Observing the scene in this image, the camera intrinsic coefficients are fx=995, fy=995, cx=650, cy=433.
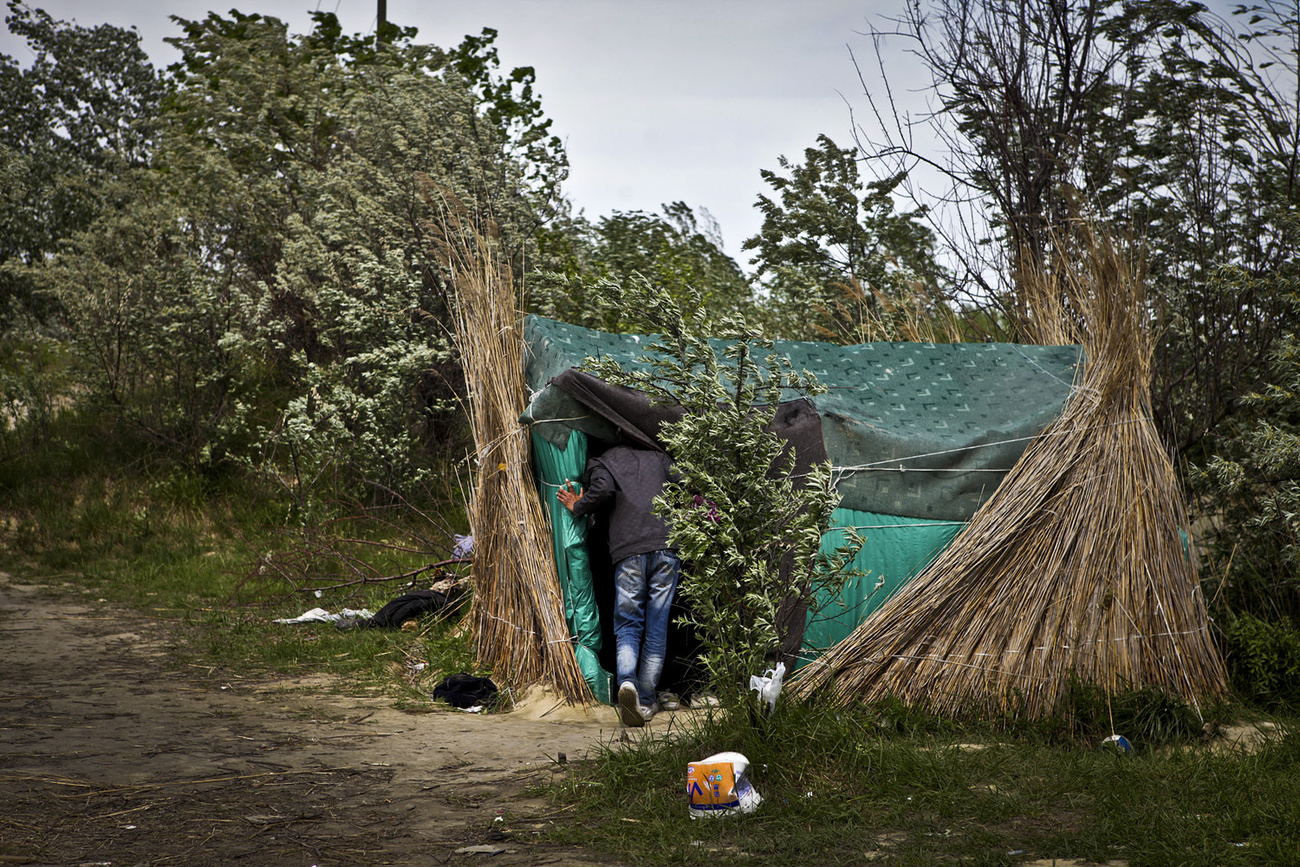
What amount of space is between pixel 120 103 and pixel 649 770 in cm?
1969

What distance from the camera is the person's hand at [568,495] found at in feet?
17.9

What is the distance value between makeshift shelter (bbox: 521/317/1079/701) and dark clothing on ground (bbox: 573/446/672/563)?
0.21m

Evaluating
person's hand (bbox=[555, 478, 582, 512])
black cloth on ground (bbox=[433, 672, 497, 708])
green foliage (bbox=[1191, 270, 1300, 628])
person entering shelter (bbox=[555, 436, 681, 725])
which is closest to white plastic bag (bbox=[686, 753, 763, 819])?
person entering shelter (bbox=[555, 436, 681, 725])

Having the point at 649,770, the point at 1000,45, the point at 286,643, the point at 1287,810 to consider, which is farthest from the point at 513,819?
the point at 1000,45

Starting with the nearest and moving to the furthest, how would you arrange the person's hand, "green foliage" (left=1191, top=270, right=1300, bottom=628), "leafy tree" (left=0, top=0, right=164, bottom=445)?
the person's hand < "green foliage" (left=1191, top=270, right=1300, bottom=628) < "leafy tree" (left=0, top=0, right=164, bottom=445)

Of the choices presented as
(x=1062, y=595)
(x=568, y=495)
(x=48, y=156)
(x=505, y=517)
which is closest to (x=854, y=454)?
(x=1062, y=595)

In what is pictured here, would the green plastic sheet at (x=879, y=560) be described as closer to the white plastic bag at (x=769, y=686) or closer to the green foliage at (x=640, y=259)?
the white plastic bag at (x=769, y=686)

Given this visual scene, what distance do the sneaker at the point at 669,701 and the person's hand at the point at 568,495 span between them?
1.20m

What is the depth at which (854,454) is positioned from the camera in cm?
575

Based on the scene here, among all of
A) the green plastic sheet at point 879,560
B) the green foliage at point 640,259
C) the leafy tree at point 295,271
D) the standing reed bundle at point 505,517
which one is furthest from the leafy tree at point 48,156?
the green plastic sheet at point 879,560

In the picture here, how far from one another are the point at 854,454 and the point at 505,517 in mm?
2078

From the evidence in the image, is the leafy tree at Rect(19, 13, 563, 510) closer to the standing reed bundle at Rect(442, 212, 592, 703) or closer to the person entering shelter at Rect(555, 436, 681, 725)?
the standing reed bundle at Rect(442, 212, 592, 703)

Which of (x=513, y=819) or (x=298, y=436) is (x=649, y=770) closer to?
Result: (x=513, y=819)

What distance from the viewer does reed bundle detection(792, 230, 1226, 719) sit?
4.90 meters
